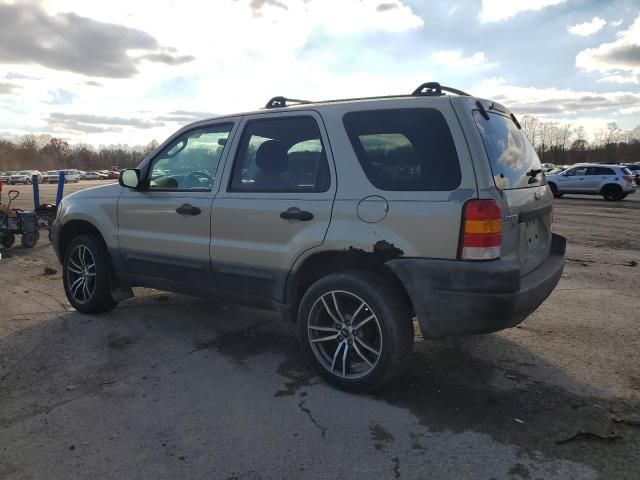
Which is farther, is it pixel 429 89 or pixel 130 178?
pixel 130 178

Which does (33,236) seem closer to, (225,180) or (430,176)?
(225,180)

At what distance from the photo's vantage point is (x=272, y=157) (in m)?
3.93

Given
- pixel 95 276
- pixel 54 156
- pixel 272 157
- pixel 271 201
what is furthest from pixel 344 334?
pixel 54 156

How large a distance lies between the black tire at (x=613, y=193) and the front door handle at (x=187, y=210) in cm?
2342

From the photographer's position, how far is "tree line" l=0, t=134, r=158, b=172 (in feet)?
393

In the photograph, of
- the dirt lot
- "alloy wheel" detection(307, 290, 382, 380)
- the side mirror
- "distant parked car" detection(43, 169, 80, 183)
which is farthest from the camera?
"distant parked car" detection(43, 169, 80, 183)

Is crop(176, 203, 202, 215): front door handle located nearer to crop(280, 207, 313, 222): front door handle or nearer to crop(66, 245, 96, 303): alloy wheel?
crop(280, 207, 313, 222): front door handle

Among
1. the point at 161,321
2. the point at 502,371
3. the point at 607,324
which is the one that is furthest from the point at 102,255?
the point at 607,324

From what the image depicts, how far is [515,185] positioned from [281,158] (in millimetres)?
1713

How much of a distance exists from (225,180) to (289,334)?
156 cm

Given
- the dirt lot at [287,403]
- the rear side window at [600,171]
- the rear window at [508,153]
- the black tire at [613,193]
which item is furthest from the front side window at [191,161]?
the rear side window at [600,171]

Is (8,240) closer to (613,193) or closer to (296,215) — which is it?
(296,215)

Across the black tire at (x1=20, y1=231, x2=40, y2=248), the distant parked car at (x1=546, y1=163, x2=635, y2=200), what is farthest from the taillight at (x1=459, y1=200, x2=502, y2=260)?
the distant parked car at (x1=546, y1=163, x2=635, y2=200)

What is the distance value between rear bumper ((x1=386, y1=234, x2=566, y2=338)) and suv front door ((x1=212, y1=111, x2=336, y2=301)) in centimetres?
74
